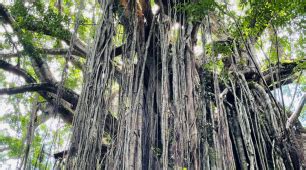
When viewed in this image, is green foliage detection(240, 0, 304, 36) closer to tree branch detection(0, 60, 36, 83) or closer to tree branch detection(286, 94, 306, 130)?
tree branch detection(286, 94, 306, 130)

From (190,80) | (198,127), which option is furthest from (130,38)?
(198,127)

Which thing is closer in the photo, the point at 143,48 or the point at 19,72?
the point at 143,48

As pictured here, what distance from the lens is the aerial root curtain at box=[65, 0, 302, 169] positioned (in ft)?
7.29

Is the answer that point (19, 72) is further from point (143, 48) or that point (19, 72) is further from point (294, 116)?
point (294, 116)

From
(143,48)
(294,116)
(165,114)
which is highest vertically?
(143,48)

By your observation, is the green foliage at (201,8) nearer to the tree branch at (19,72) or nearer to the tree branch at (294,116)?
the tree branch at (294,116)

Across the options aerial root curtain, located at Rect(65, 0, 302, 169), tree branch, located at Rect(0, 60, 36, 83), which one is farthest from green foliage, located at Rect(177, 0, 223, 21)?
tree branch, located at Rect(0, 60, 36, 83)

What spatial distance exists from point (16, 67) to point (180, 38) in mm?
1837

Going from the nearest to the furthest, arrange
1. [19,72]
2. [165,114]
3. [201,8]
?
[165,114], [201,8], [19,72]

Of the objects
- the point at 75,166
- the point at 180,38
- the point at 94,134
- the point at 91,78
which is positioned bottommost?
the point at 75,166

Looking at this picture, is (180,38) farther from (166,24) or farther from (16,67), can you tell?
(16,67)

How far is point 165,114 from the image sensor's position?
2.28m

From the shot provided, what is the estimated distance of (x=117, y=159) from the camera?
2160mm

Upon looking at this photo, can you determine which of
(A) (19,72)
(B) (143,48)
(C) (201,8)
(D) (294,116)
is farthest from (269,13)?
(A) (19,72)
